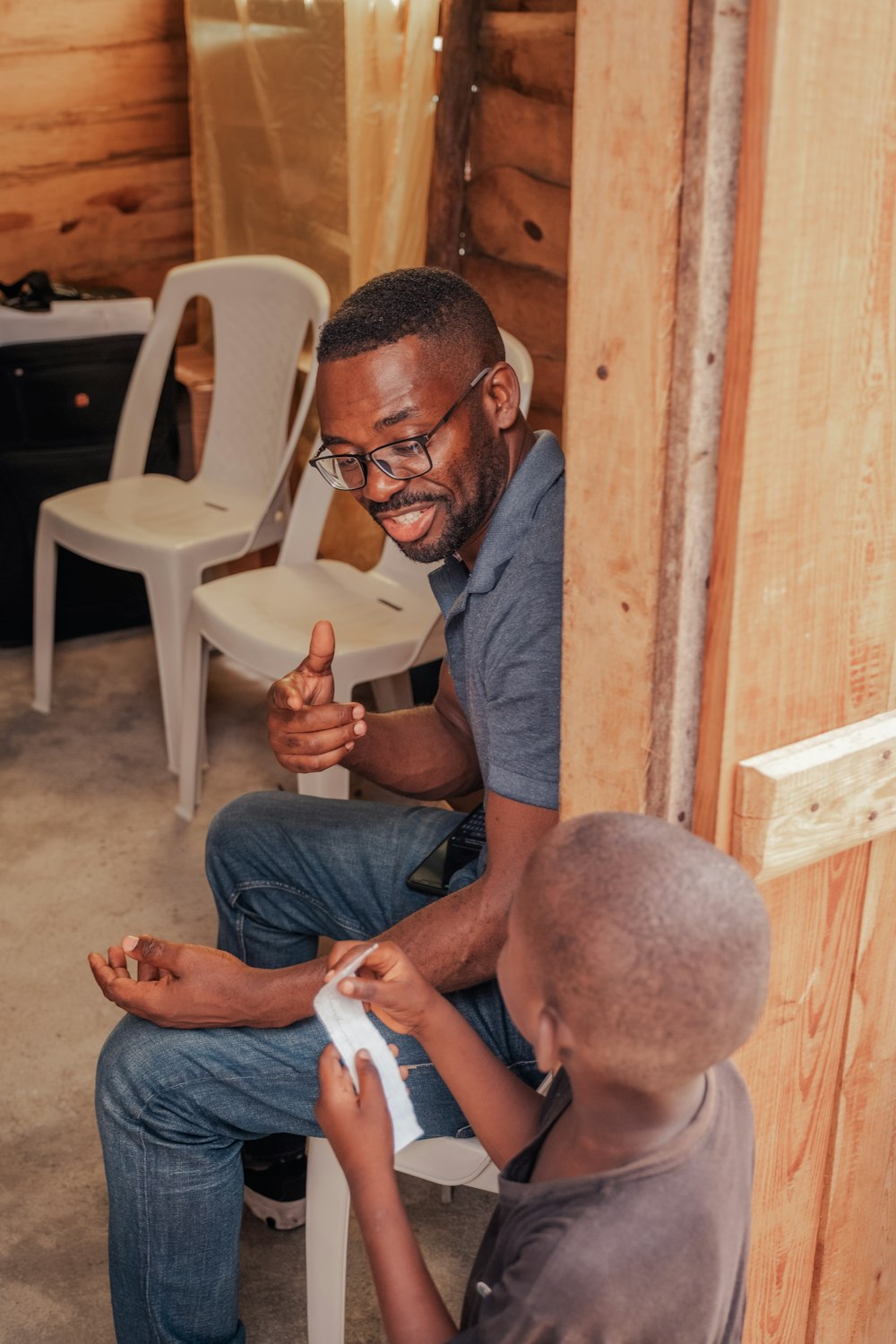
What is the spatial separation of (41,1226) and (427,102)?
8.63 ft

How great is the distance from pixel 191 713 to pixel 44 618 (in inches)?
30.4

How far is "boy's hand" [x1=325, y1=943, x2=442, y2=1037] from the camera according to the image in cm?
123

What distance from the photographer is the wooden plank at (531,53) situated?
10.1 ft

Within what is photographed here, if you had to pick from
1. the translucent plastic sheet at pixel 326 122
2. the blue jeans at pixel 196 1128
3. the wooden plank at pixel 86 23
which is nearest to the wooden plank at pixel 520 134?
the translucent plastic sheet at pixel 326 122

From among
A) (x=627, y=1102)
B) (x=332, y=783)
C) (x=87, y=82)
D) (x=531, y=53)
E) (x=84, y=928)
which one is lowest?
(x=84, y=928)

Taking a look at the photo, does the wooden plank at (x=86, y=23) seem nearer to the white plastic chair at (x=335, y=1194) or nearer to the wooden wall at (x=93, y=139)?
the wooden wall at (x=93, y=139)

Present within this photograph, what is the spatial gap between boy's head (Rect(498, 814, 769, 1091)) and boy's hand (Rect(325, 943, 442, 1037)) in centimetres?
25

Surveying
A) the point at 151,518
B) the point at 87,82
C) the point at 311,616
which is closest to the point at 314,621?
the point at 311,616

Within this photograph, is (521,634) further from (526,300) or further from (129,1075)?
(526,300)

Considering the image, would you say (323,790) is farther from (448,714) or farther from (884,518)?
(884,518)

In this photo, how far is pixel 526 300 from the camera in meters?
3.35

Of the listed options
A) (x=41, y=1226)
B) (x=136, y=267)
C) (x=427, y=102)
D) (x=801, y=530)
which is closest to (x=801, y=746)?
(x=801, y=530)

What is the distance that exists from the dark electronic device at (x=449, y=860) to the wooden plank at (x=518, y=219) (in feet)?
5.80

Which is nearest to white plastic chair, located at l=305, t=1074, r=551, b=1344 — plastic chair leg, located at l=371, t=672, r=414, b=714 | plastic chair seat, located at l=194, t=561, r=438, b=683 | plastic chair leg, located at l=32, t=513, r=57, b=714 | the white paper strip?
the white paper strip
